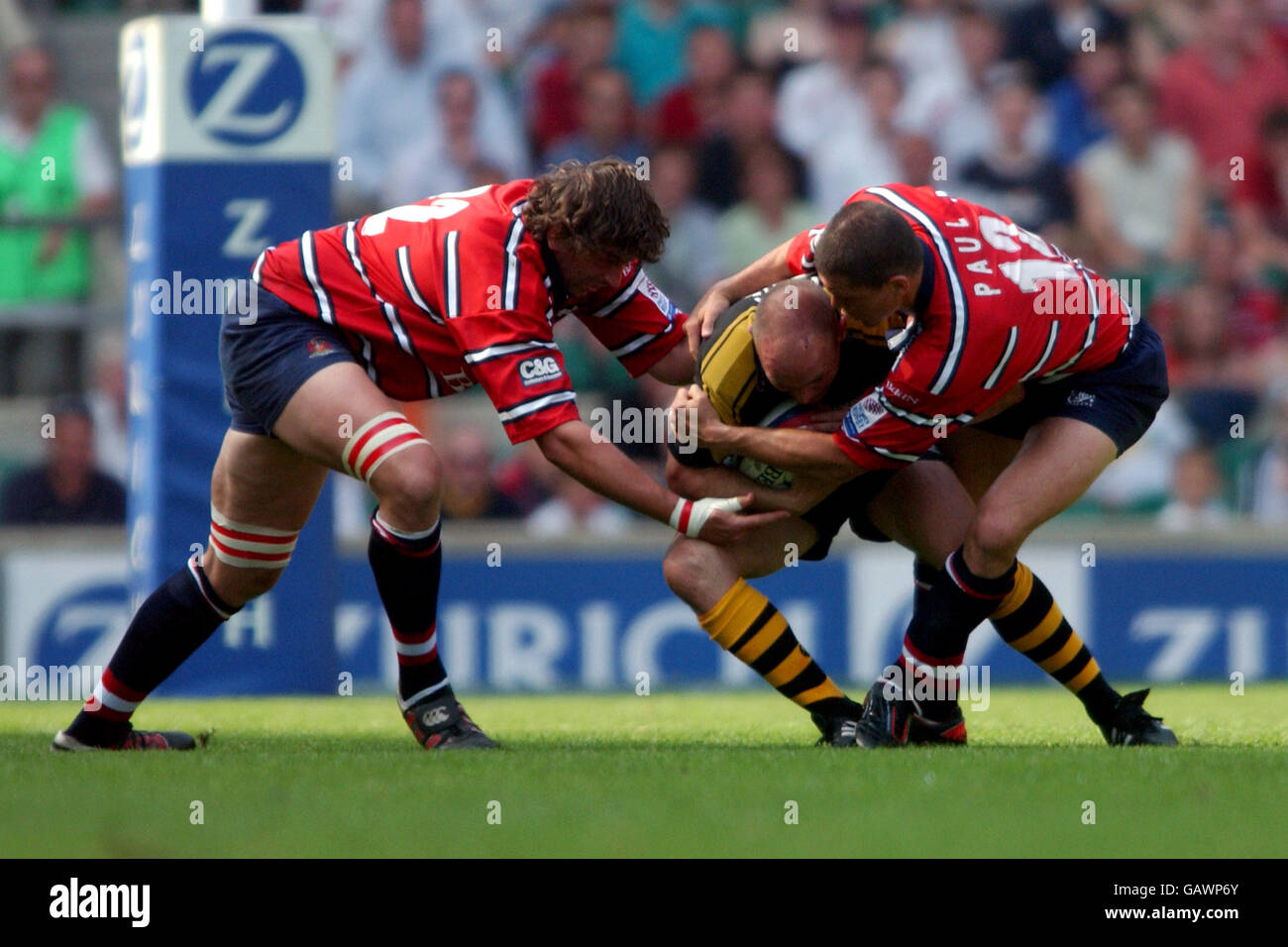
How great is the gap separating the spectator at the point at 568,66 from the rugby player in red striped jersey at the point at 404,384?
565 centimetres

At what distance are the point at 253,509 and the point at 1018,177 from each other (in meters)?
6.88

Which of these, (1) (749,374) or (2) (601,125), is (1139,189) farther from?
(1) (749,374)

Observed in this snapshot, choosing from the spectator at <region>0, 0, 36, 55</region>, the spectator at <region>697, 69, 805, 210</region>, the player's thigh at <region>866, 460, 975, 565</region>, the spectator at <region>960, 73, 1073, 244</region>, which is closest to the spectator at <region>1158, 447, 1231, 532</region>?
the spectator at <region>960, 73, 1073, 244</region>

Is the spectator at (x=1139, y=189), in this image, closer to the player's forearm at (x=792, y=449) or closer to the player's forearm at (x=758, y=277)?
the player's forearm at (x=758, y=277)

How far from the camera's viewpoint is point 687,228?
10234mm

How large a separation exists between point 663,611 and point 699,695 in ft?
2.86

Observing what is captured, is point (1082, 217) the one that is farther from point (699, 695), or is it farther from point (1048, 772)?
point (1048, 772)

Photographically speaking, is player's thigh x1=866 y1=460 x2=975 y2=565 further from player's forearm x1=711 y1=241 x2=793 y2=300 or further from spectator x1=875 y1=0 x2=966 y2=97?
spectator x1=875 y1=0 x2=966 y2=97

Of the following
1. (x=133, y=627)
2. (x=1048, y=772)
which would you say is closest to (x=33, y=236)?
(x=133, y=627)

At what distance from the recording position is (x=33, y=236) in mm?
9312

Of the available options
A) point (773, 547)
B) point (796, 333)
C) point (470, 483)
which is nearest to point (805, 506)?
point (773, 547)

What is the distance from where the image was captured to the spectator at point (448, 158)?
10039mm

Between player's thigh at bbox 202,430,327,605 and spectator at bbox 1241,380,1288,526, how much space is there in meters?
6.25
